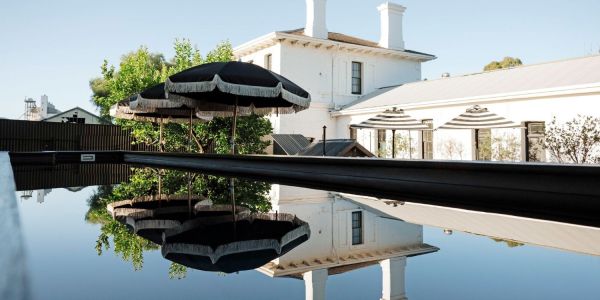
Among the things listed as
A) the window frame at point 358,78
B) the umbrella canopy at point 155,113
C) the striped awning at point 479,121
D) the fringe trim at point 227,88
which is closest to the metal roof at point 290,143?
the umbrella canopy at point 155,113

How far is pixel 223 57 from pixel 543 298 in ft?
44.3

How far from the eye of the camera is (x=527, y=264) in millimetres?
1224

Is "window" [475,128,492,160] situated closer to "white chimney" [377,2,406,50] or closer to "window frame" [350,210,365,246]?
"white chimney" [377,2,406,50]

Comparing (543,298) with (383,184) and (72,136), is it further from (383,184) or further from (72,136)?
(72,136)

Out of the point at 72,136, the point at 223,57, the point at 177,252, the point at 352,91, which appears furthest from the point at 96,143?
the point at 177,252

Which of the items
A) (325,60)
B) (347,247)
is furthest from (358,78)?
(347,247)

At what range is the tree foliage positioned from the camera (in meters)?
10.1

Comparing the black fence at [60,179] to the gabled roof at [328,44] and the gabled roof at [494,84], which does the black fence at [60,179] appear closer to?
the gabled roof at [494,84]

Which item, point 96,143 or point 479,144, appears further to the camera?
point 96,143

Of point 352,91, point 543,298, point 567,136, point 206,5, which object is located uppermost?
point 206,5

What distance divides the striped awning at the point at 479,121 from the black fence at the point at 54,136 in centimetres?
1039

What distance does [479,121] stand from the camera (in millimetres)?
10672

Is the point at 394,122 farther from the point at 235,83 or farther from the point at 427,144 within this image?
the point at 235,83

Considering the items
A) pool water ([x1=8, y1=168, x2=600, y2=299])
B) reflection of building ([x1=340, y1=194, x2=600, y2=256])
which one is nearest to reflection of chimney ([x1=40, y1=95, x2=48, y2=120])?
pool water ([x1=8, y1=168, x2=600, y2=299])
